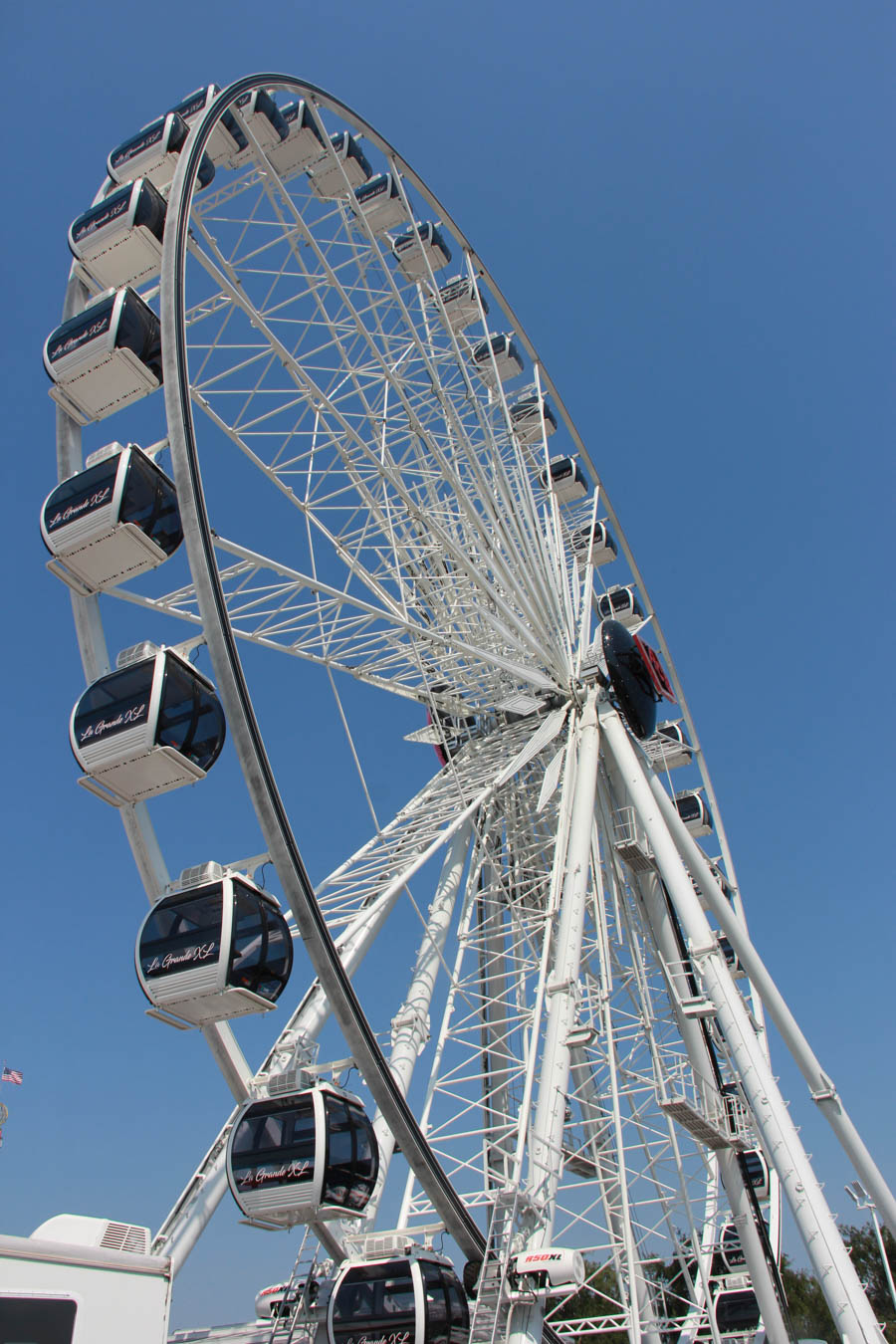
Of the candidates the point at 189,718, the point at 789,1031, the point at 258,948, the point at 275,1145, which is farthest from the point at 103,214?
the point at 789,1031

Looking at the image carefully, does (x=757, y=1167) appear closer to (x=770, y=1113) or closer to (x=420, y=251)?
(x=770, y=1113)

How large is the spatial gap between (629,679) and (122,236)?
1009 centimetres

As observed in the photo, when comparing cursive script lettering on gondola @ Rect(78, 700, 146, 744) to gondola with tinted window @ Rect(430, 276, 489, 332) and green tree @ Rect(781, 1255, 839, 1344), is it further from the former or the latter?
green tree @ Rect(781, 1255, 839, 1344)

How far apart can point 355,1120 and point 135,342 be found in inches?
340

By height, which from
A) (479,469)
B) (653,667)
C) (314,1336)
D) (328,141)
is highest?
(328,141)

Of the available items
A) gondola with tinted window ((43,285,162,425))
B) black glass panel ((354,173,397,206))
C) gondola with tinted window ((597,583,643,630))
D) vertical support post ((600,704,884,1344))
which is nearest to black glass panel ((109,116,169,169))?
gondola with tinted window ((43,285,162,425))

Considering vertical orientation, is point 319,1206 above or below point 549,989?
below

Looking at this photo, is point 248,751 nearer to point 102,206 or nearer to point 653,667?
point 102,206

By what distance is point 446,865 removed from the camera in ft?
57.7

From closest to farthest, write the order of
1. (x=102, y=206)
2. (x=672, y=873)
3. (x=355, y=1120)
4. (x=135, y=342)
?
1. (x=355, y=1120)
2. (x=135, y=342)
3. (x=102, y=206)
4. (x=672, y=873)

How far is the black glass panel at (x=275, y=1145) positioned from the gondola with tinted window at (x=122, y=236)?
390 inches

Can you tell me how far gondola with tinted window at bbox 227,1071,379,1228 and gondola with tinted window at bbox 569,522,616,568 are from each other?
18236mm

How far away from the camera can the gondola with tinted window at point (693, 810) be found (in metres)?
25.7

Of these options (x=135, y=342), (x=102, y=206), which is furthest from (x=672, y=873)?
(x=102, y=206)
